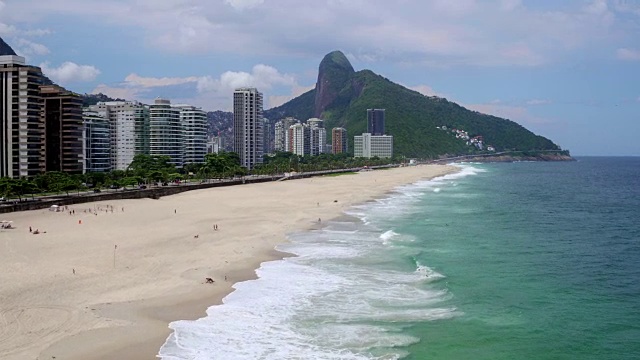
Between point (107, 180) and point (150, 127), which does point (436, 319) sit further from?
point (150, 127)

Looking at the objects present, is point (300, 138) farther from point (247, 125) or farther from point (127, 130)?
point (127, 130)

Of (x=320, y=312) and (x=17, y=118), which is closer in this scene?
(x=320, y=312)

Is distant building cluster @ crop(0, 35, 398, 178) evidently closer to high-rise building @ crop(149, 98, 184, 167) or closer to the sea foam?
high-rise building @ crop(149, 98, 184, 167)

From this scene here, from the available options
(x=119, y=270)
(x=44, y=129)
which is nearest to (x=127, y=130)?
(x=44, y=129)

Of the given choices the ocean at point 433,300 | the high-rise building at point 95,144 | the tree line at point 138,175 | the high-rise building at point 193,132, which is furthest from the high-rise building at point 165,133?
the ocean at point 433,300

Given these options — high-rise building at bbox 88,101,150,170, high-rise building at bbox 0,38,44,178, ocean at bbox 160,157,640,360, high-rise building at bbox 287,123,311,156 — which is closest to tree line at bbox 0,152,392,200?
high-rise building at bbox 0,38,44,178
